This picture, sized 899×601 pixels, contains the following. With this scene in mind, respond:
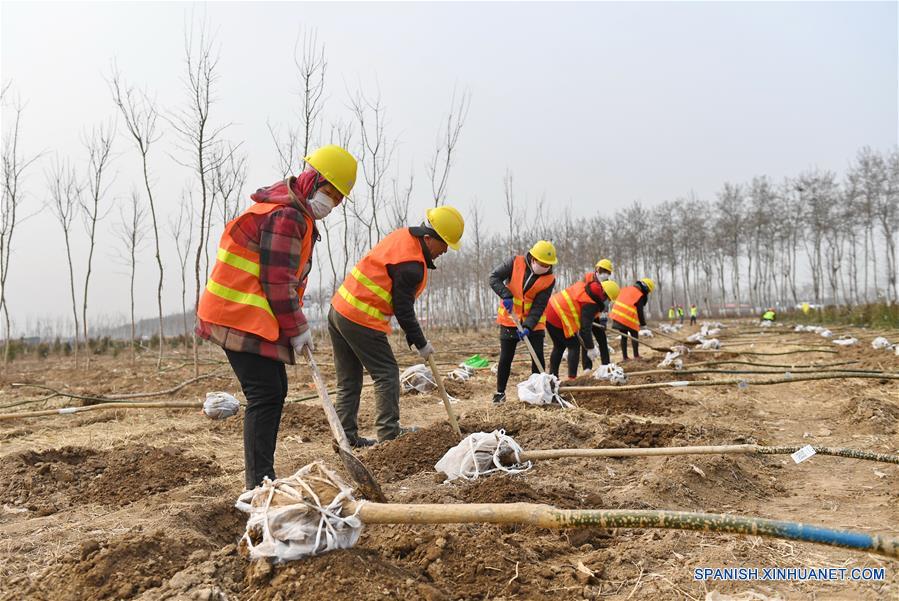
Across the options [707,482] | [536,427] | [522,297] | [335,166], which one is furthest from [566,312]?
[335,166]

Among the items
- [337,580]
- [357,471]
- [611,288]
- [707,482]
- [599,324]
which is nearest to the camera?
[337,580]

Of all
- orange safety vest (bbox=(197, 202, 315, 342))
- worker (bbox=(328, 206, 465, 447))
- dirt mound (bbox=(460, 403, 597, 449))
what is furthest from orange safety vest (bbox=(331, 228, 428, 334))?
orange safety vest (bbox=(197, 202, 315, 342))

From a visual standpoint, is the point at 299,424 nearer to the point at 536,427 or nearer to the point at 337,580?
the point at 536,427

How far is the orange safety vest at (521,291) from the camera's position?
6195 millimetres

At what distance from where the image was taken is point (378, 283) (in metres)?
4.15

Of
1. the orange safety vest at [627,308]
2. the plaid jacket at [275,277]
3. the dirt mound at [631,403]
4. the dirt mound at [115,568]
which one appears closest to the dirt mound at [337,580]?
the dirt mound at [115,568]

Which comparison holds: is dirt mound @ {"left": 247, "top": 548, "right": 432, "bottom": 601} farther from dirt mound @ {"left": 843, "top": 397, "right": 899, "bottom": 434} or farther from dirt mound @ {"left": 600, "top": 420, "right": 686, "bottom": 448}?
dirt mound @ {"left": 843, "top": 397, "right": 899, "bottom": 434}

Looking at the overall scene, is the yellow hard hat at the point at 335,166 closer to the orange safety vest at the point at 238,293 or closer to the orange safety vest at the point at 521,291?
the orange safety vest at the point at 238,293

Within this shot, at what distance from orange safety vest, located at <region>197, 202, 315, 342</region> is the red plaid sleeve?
0.04 meters

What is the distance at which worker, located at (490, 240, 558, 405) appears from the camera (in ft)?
20.1

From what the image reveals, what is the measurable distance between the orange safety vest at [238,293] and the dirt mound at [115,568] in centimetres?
Answer: 96

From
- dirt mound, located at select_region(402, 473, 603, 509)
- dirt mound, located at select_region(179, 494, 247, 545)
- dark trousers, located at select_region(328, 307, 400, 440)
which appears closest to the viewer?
dirt mound, located at select_region(179, 494, 247, 545)

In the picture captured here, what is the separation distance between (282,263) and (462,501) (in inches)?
55.3

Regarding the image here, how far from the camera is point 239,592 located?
1.97 metres
